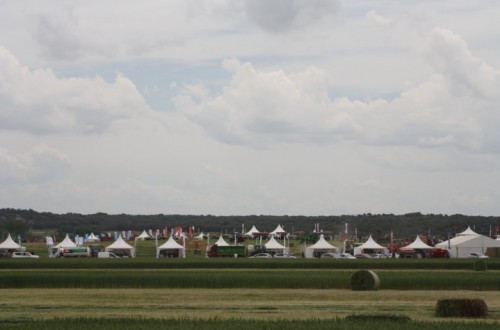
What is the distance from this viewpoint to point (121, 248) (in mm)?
105500

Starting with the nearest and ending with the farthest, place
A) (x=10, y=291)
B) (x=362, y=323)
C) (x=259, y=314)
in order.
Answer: (x=362, y=323) → (x=259, y=314) → (x=10, y=291)

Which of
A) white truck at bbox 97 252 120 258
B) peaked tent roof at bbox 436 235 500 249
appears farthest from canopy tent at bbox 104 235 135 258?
peaked tent roof at bbox 436 235 500 249

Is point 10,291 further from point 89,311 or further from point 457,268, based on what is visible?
point 457,268

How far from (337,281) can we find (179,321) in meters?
24.5

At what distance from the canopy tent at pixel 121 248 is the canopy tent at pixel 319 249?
724 inches

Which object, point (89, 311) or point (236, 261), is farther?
point (236, 261)

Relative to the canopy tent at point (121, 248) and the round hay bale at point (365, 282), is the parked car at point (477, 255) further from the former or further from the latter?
the round hay bale at point (365, 282)

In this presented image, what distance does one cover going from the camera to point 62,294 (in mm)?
48562

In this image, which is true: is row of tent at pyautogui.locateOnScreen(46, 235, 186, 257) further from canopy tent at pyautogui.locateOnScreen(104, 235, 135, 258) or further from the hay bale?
the hay bale

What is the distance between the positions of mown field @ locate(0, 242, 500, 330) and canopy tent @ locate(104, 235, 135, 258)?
4656 centimetres

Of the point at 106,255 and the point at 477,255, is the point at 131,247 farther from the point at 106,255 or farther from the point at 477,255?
the point at 477,255

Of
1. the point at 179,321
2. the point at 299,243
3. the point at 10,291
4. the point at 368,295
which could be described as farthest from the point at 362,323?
the point at 299,243

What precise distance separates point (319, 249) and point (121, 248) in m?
20.7

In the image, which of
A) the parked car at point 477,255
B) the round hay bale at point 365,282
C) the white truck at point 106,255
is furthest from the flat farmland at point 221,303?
the white truck at point 106,255
